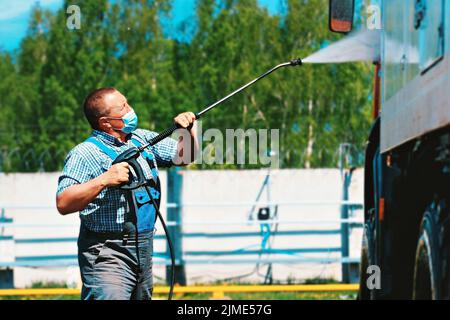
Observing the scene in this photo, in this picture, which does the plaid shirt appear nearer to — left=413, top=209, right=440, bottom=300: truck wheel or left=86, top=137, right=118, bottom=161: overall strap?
left=86, top=137, right=118, bottom=161: overall strap

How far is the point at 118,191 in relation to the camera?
439 centimetres

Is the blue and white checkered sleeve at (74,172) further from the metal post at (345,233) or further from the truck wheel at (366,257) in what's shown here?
the metal post at (345,233)

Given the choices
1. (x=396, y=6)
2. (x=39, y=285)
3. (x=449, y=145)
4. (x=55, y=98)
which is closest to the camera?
(x=449, y=145)

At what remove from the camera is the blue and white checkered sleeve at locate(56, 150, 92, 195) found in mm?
4301

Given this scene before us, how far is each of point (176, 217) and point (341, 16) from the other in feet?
25.1

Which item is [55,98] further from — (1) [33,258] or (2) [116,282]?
(2) [116,282]

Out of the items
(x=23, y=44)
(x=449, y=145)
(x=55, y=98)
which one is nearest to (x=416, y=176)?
(x=449, y=145)

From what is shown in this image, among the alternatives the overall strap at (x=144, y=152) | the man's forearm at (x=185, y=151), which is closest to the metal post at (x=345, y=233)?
the man's forearm at (x=185, y=151)

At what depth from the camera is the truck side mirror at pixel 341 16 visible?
510 cm

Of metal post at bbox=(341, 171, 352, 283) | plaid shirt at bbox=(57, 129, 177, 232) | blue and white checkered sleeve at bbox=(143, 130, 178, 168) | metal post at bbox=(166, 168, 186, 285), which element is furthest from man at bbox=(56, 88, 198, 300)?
metal post at bbox=(341, 171, 352, 283)

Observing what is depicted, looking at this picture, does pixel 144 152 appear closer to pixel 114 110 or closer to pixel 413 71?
pixel 114 110

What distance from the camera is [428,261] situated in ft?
12.1
